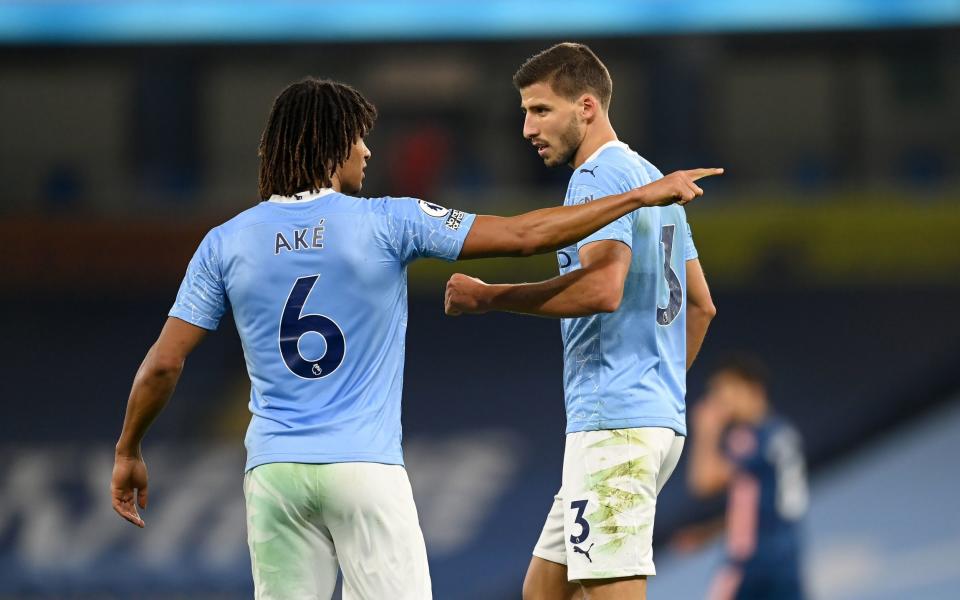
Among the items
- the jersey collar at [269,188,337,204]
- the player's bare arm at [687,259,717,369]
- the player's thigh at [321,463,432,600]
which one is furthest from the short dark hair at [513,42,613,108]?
the player's thigh at [321,463,432,600]

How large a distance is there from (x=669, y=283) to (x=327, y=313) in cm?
119

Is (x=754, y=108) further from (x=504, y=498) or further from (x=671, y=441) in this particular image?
(x=671, y=441)

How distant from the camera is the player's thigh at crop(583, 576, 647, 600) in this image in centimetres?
423

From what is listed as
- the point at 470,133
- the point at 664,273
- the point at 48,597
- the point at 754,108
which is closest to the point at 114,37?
the point at 470,133

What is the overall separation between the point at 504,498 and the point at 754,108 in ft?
20.7

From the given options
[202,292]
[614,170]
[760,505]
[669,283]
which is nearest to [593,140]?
[614,170]

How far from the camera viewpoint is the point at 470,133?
17656 mm

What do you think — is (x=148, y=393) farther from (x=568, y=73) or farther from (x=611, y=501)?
(x=568, y=73)

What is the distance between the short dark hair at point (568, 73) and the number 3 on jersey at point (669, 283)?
46 cm

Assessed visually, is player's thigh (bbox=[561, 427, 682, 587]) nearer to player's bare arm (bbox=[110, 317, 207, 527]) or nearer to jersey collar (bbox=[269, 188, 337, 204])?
jersey collar (bbox=[269, 188, 337, 204])

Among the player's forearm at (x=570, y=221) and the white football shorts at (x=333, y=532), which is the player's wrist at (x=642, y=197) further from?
the white football shorts at (x=333, y=532)

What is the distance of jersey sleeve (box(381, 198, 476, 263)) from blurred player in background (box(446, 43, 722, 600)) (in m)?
0.24

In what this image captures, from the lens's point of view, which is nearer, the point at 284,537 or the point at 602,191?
the point at 284,537

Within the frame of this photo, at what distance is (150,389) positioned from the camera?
4.00 m
